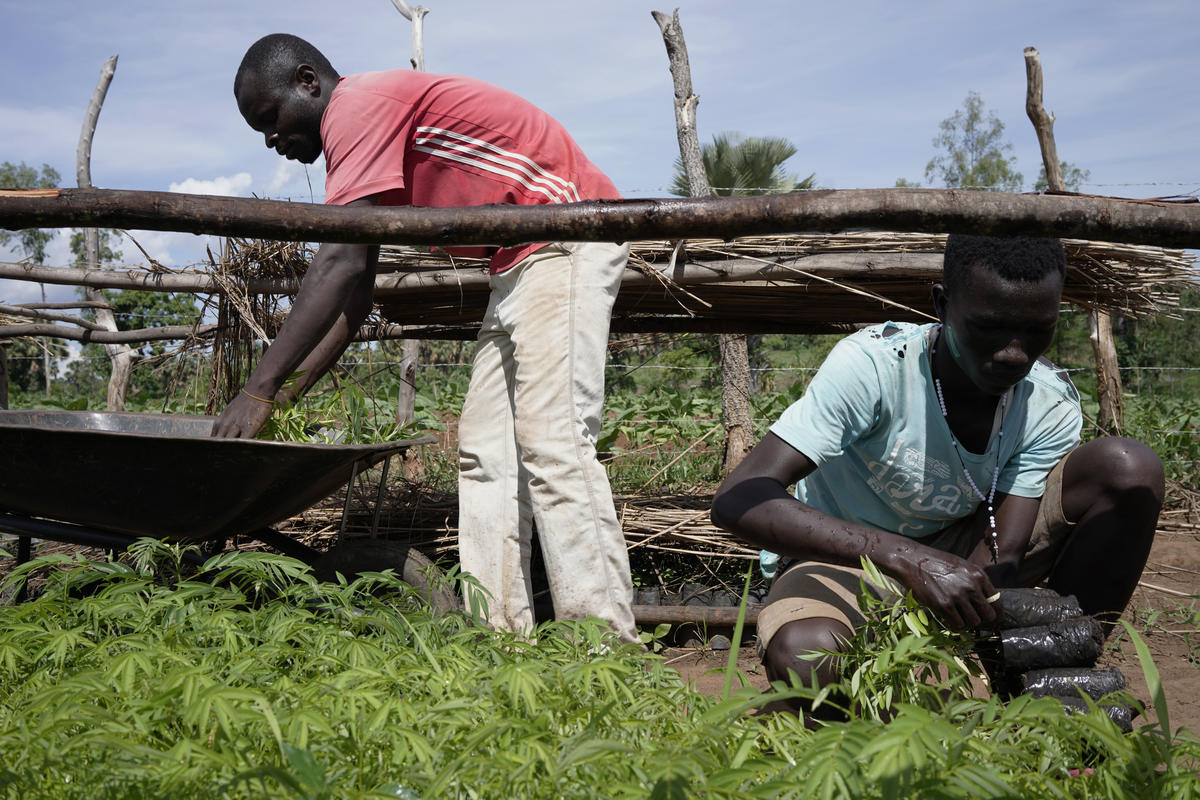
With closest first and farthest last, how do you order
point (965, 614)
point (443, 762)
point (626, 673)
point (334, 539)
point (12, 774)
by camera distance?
1. point (12, 774)
2. point (443, 762)
3. point (626, 673)
4. point (965, 614)
5. point (334, 539)

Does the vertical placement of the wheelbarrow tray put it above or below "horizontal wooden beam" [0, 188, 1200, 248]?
below

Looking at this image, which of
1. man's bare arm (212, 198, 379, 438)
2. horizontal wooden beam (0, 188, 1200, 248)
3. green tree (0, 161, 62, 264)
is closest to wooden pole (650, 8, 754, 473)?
man's bare arm (212, 198, 379, 438)

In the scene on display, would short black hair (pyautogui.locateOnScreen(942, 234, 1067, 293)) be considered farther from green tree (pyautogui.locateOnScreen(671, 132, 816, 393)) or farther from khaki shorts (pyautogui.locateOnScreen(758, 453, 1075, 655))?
green tree (pyautogui.locateOnScreen(671, 132, 816, 393))

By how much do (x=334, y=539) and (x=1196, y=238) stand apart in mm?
3950

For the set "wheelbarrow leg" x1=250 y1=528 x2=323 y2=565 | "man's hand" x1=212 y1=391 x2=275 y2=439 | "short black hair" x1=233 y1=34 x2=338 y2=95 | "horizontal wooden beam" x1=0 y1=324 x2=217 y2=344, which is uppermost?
"short black hair" x1=233 y1=34 x2=338 y2=95

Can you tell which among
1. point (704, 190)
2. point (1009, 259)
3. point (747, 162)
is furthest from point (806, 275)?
point (747, 162)

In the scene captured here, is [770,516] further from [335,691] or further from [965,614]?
[335,691]

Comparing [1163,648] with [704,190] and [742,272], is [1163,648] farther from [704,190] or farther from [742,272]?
[704,190]

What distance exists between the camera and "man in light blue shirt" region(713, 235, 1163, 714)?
1940 millimetres

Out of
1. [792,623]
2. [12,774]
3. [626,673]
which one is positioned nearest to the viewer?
[12,774]

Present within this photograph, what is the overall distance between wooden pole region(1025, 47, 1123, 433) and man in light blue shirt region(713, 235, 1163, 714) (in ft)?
11.0

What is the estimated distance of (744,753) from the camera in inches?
41.2

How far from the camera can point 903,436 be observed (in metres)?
2.25

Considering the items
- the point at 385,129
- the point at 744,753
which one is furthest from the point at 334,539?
the point at 744,753
